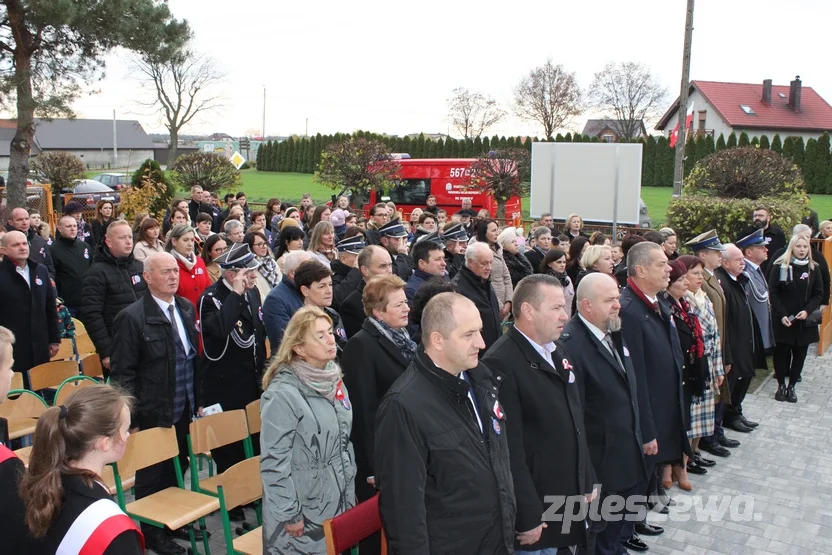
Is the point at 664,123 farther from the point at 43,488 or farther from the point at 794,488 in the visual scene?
the point at 43,488

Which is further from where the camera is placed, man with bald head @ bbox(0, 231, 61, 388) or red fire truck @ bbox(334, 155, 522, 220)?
red fire truck @ bbox(334, 155, 522, 220)

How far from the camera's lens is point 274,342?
16.7ft

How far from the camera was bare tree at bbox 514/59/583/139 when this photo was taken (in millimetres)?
58062

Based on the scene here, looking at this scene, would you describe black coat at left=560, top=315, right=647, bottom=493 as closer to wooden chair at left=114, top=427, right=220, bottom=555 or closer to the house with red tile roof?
wooden chair at left=114, top=427, right=220, bottom=555

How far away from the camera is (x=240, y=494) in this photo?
13.4 ft

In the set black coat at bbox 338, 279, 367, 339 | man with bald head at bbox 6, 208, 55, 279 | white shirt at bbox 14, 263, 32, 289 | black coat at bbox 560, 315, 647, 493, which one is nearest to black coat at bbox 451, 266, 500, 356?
black coat at bbox 338, 279, 367, 339

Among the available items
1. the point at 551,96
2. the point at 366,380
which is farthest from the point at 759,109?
the point at 366,380

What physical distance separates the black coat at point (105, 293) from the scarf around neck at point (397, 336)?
119 inches

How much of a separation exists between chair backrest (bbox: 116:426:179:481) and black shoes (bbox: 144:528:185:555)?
0.45 m

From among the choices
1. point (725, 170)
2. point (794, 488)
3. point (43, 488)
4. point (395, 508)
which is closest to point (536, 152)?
point (725, 170)

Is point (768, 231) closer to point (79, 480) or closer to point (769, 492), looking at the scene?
point (769, 492)

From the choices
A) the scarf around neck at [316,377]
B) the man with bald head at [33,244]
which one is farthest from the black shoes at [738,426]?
the man with bald head at [33,244]

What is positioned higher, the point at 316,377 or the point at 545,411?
the point at 316,377

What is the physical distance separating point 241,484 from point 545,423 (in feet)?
5.90
